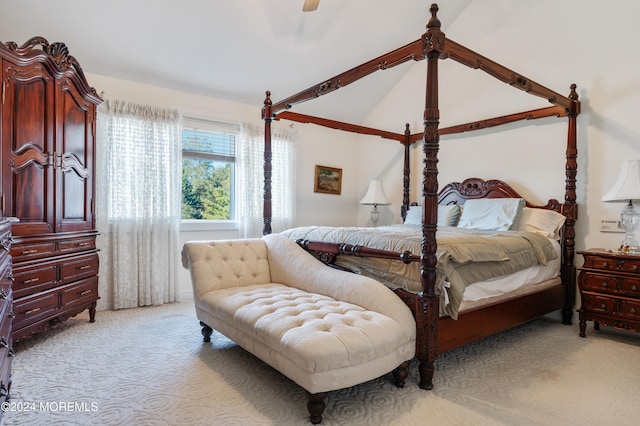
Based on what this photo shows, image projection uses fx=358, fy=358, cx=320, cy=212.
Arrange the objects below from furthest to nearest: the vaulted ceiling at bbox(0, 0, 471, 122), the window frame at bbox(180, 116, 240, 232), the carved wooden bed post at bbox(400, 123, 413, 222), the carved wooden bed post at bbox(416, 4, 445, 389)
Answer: the carved wooden bed post at bbox(400, 123, 413, 222) < the window frame at bbox(180, 116, 240, 232) < the vaulted ceiling at bbox(0, 0, 471, 122) < the carved wooden bed post at bbox(416, 4, 445, 389)

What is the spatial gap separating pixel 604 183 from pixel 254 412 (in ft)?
12.0

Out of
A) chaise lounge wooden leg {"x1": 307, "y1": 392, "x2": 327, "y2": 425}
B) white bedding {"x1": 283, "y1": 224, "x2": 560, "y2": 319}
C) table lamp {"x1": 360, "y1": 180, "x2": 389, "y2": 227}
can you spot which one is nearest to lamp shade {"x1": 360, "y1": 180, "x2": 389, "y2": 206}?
table lamp {"x1": 360, "y1": 180, "x2": 389, "y2": 227}

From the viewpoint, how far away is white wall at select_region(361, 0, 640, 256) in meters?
3.33

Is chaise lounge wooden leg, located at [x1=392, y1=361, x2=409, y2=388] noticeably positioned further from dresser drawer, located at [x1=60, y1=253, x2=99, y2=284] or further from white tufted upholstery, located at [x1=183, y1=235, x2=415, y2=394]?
dresser drawer, located at [x1=60, y1=253, x2=99, y2=284]

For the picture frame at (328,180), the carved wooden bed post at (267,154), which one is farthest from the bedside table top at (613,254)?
the picture frame at (328,180)

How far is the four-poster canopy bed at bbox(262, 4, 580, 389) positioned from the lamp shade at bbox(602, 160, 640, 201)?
0.50m

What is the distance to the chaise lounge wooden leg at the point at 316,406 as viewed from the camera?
1.78 metres

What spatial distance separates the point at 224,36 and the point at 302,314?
3.03m

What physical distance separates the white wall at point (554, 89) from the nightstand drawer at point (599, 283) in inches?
21.5

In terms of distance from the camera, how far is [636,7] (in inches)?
127

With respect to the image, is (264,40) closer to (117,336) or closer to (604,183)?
(117,336)

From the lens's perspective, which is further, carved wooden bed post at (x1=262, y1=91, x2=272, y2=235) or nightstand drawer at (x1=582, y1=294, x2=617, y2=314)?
carved wooden bed post at (x1=262, y1=91, x2=272, y2=235)

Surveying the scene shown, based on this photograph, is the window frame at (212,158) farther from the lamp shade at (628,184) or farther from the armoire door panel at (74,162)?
the lamp shade at (628,184)

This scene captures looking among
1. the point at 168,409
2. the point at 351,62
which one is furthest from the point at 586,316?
the point at 351,62
